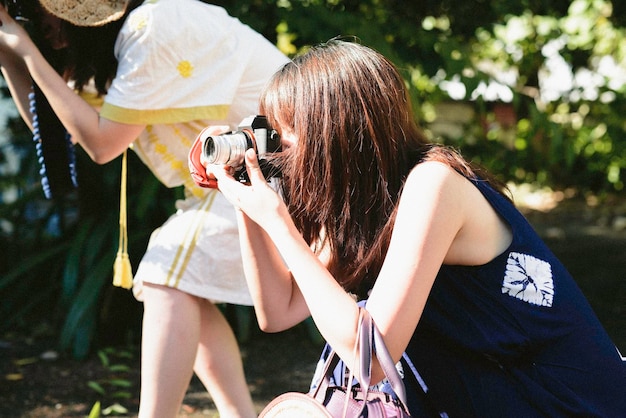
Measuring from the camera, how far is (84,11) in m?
2.23

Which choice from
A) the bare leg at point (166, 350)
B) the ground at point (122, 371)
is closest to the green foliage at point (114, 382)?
the ground at point (122, 371)

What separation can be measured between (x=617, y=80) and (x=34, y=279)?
6.92 meters

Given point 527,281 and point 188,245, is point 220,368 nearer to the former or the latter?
point 188,245

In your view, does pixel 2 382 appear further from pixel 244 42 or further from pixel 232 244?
pixel 244 42

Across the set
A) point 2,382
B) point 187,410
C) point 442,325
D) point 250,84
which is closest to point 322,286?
point 442,325

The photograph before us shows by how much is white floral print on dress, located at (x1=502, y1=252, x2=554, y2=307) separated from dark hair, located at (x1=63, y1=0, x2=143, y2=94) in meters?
1.27

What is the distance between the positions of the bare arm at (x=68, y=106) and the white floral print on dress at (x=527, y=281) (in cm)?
110

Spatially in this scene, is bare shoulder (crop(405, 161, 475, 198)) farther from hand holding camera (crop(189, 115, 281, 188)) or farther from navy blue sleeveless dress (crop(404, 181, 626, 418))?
hand holding camera (crop(189, 115, 281, 188))

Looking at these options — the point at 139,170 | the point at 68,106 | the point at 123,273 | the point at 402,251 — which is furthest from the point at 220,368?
the point at 139,170

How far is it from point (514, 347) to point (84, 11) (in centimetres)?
143

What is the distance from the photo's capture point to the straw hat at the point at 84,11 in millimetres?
2223

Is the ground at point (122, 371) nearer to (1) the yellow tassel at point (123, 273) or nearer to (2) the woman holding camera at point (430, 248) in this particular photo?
(1) the yellow tassel at point (123, 273)

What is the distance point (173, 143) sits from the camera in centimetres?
239

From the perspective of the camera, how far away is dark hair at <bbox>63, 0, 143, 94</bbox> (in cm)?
231
